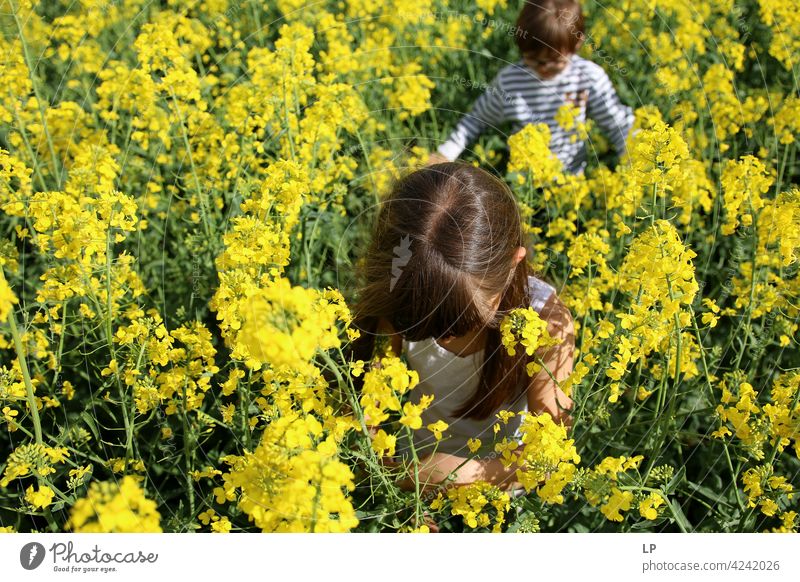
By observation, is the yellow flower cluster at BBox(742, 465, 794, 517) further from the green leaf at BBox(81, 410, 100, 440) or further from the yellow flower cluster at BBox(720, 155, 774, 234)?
the green leaf at BBox(81, 410, 100, 440)

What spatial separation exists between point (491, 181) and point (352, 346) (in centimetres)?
85

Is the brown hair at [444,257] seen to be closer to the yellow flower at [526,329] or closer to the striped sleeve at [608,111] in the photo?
the yellow flower at [526,329]

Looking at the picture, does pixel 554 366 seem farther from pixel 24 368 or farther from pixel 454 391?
pixel 24 368

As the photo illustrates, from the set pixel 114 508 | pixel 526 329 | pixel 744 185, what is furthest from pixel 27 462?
pixel 744 185

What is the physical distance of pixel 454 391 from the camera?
2857 millimetres

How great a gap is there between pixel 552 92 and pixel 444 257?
7.45 feet

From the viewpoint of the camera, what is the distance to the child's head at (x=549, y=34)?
3934mm

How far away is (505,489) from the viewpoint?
2.65 metres

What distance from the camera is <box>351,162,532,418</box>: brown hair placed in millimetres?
2281
